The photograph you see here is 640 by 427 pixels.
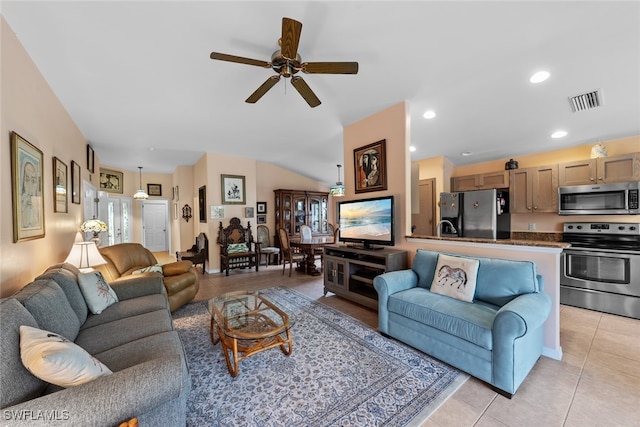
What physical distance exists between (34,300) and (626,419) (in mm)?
3471

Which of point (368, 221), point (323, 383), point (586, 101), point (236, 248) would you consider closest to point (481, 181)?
point (586, 101)

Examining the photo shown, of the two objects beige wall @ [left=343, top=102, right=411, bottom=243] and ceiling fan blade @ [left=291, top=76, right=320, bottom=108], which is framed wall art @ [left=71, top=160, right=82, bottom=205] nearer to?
ceiling fan blade @ [left=291, top=76, right=320, bottom=108]

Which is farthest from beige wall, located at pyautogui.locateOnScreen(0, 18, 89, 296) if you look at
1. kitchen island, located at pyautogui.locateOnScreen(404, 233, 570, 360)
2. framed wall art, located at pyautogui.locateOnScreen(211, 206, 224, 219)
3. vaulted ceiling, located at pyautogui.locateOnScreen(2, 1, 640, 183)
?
kitchen island, located at pyautogui.locateOnScreen(404, 233, 570, 360)

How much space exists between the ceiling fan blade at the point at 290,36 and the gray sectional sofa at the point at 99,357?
1972 millimetres

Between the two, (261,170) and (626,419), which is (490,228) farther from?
(261,170)

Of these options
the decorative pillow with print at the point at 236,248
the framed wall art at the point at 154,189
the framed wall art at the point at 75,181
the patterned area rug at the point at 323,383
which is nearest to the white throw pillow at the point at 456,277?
the patterned area rug at the point at 323,383

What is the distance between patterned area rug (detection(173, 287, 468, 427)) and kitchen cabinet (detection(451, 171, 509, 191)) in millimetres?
3525

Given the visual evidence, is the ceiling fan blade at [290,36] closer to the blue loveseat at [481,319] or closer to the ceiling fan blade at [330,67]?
the ceiling fan blade at [330,67]

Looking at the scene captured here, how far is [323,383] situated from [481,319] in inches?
49.5

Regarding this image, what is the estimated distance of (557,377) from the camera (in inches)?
73.6

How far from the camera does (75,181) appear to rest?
348 cm

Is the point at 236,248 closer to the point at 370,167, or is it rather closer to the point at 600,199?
the point at 370,167

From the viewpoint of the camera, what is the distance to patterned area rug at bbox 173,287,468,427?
1.54 m

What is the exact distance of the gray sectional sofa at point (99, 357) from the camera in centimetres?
88
